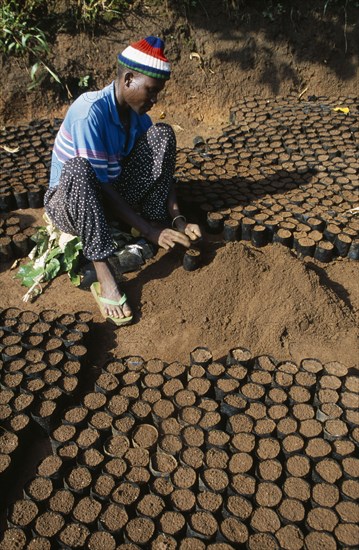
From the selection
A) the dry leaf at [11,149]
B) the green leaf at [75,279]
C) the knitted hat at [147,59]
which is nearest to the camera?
the knitted hat at [147,59]

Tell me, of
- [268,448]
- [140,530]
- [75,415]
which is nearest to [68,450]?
[75,415]

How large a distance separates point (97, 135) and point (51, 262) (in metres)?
0.98

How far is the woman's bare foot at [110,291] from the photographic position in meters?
3.33

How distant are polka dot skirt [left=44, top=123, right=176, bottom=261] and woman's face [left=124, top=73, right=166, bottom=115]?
0.35 meters

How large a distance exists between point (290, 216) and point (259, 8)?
10.6 feet

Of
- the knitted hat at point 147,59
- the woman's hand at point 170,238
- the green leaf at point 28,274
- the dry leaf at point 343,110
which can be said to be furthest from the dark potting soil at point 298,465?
the dry leaf at point 343,110

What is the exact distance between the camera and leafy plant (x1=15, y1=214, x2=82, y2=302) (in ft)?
11.7

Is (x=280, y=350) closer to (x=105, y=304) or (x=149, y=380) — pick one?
(x=149, y=380)

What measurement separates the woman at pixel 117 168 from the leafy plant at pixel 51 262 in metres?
0.15

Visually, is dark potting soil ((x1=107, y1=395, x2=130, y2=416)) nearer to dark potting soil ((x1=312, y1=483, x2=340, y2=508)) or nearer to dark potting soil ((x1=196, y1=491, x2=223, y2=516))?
dark potting soil ((x1=196, y1=491, x2=223, y2=516))

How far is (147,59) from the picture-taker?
3059 mm

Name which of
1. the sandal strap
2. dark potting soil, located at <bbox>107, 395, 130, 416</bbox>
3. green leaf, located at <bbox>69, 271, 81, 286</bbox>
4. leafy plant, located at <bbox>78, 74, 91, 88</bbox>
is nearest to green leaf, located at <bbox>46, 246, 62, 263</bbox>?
green leaf, located at <bbox>69, 271, 81, 286</bbox>

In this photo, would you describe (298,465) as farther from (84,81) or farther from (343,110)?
(84,81)

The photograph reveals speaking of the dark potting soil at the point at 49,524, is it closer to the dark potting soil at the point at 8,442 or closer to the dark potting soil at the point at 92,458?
the dark potting soil at the point at 92,458
